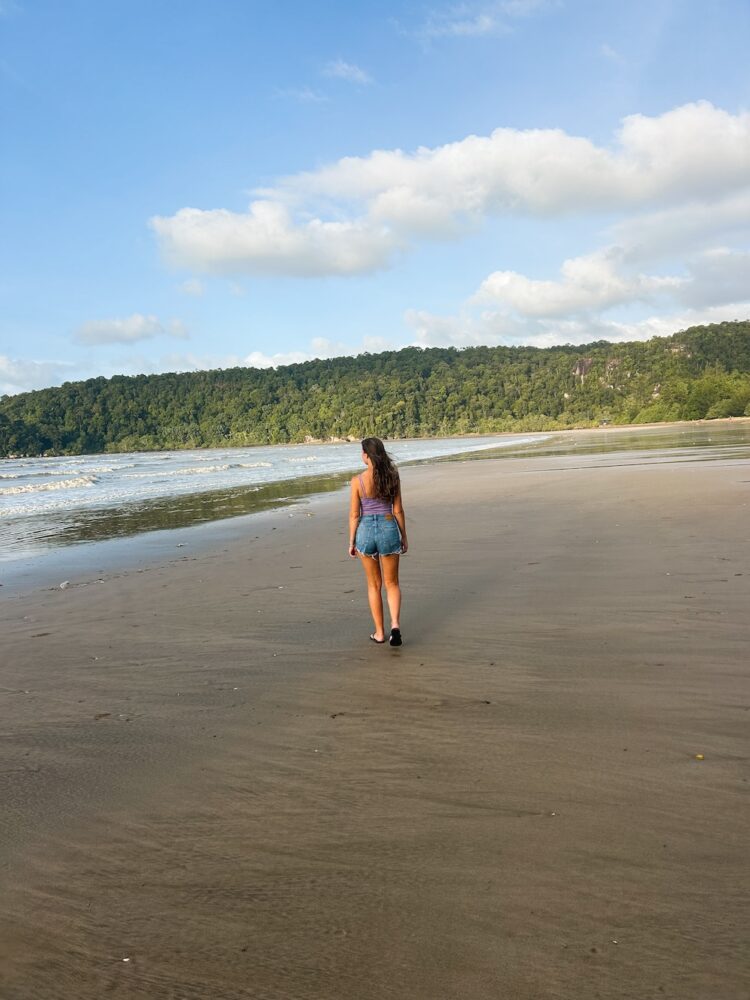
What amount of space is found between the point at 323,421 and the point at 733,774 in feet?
552

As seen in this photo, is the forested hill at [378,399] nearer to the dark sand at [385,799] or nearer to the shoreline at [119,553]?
the shoreline at [119,553]

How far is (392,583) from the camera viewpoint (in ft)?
22.4

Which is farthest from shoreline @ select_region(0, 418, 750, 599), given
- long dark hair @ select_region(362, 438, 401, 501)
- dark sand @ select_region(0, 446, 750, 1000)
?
long dark hair @ select_region(362, 438, 401, 501)

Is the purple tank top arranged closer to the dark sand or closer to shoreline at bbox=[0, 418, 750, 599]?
the dark sand

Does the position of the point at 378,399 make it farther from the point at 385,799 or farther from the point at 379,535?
the point at 385,799

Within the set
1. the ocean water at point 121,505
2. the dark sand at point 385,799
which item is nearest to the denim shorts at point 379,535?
the dark sand at point 385,799

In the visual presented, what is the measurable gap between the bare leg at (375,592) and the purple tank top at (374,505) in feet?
1.51

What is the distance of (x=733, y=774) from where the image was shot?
3742 millimetres

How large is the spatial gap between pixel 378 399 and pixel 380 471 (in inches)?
6633

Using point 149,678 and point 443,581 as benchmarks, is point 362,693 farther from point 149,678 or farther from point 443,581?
point 443,581

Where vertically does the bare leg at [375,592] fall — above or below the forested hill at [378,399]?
below

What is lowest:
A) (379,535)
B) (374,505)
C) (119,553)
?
(119,553)

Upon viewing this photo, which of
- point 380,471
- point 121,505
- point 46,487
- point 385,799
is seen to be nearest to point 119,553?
point 380,471

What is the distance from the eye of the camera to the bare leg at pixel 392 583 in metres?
6.68
